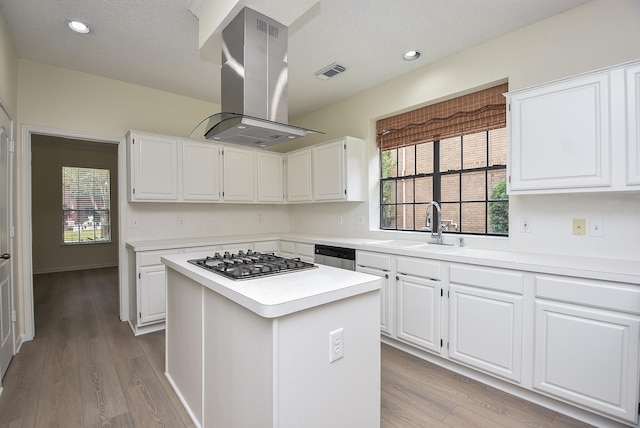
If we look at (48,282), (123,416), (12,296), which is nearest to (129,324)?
(12,296)

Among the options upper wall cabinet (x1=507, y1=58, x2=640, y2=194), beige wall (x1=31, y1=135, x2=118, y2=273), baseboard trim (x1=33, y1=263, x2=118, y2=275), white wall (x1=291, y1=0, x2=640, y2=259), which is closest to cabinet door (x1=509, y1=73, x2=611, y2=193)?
upper wall cabinet (x1=507, y1=58, x2=640, y2=194)

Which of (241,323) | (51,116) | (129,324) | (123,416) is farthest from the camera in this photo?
(129,324)

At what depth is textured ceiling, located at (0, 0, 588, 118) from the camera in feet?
7.24

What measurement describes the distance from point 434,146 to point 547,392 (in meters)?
2.28

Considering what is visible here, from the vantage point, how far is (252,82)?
1.87m

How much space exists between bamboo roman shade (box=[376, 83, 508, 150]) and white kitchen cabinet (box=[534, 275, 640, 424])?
1.50 m

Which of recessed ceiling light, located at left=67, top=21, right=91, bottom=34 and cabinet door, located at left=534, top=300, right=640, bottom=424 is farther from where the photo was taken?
recessed ceiling light, located at left=67, top=21, right=91, bottom=34

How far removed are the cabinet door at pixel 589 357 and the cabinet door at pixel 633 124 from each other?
2.67 ft

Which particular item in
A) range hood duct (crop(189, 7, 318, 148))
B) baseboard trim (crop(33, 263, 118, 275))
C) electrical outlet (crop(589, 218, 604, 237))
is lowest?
baseboard trim (crop(33, 263, 118, 275))

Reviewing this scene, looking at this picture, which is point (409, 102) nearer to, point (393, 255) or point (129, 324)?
point (393, 255)

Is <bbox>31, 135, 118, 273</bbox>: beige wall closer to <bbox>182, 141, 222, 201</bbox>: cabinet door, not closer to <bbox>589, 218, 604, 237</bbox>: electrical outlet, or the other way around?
<bbox>182, 141, 222, 201</bbox>: cabinet door

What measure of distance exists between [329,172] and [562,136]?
7.61 feet

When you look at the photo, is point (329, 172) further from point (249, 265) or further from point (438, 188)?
point (249, 265)

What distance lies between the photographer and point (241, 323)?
1382mm
